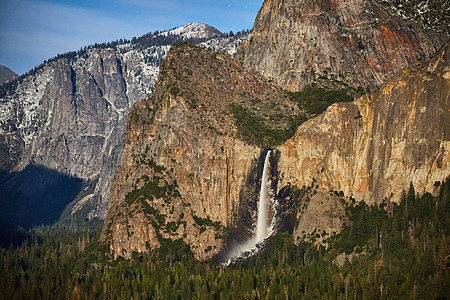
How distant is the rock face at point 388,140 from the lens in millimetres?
169250

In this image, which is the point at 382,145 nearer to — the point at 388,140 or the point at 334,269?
the point at 388,140

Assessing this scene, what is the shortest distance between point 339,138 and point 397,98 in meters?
20.8

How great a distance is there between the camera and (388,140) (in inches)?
7057

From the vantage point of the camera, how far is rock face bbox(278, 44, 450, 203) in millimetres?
169250

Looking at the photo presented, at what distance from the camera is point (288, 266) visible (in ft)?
584

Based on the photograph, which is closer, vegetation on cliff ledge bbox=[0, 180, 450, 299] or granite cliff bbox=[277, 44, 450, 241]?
vegetation on cliff ledge bbox=[0, 180, 450, 299]

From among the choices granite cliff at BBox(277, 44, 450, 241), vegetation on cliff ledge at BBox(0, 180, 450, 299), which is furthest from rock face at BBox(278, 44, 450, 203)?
vegetation on cliff ledge at BBox(0, 180, 450, 299)

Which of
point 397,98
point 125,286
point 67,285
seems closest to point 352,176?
point 397,98

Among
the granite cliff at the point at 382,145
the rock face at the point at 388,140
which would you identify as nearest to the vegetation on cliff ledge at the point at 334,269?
the granite cliff at the point at 382,145

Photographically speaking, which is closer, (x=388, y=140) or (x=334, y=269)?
(x=334, y=269)

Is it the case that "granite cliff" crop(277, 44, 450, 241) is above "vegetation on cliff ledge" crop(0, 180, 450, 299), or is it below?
above

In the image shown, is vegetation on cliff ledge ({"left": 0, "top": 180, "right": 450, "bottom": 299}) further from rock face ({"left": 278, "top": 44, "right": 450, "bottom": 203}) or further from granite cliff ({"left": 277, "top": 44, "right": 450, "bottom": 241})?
rock face ({"left": 278, "top": 44, "right": 450, "bottom": 203})

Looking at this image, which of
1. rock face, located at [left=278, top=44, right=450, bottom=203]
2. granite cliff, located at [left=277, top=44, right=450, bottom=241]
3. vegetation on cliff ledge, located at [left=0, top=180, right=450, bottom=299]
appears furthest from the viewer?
granite cliff, located at [left=277, top=44, right=450, bottom=241]

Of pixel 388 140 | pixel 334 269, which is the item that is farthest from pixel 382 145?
pixel 334 269
